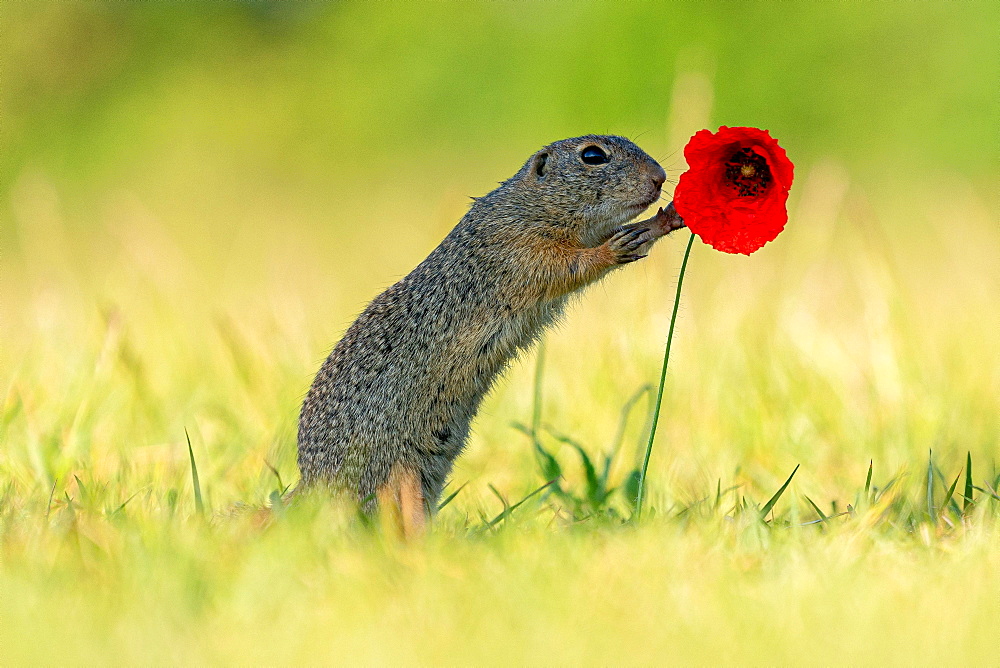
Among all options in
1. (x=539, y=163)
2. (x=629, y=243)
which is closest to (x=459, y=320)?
(x=629, y=243)

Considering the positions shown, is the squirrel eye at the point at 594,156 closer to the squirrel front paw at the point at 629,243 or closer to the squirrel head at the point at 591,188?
the squirrel head at the point at 591,188

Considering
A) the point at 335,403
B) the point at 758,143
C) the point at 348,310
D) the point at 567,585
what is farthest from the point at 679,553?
the point at 348,310

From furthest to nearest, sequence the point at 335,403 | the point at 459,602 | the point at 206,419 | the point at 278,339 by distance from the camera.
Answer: the point at 278,339 < the point at 206,419 < the point at 335,403 < the point at 459,602

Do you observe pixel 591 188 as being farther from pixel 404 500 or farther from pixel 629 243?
pixel 404 500

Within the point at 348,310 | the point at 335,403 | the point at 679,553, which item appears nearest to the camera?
the point at 679,553

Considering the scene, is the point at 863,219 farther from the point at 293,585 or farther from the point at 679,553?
the point at 293,585

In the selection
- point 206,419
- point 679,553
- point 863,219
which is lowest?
point 206,419

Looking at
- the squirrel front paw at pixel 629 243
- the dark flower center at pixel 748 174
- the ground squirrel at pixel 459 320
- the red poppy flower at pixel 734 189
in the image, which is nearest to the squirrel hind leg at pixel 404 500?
the ground squirrel at pixel 459 320
